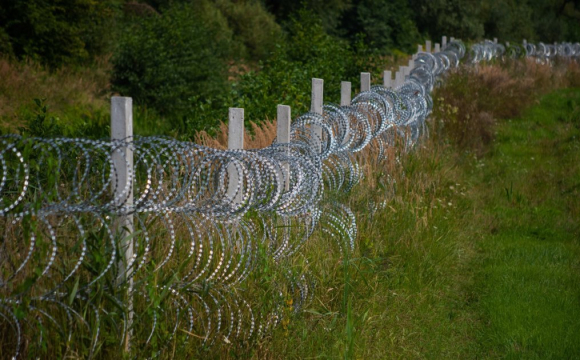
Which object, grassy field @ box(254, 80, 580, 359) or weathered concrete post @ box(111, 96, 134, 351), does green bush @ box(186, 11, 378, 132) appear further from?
weathered concrete post @ box(111, 96, 134, 351)

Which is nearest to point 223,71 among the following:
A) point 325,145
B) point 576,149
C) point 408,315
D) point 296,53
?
point 296,53

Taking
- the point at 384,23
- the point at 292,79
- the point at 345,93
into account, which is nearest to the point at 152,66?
the point at 292,79

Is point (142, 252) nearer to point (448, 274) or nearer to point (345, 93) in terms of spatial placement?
point (448, 274)

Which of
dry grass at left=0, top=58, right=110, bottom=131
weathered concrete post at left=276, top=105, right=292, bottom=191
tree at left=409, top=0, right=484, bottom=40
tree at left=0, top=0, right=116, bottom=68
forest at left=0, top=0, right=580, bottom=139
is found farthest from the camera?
tree at left=409, top=0, right=484, bottom=40

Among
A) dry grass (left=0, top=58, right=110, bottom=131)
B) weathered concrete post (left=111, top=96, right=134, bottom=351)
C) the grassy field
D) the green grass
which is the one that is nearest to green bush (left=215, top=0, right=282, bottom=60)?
dry grass (left=0, top=58, right=110, bottom=131)

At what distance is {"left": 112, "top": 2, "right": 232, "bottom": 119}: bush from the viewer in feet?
53.0

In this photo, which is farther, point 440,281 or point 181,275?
point 440,281

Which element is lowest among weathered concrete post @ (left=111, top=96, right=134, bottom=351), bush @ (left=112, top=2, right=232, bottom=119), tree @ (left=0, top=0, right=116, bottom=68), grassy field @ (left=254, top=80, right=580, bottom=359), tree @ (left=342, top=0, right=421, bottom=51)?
grassy field @ (left=254, top=80, right=580, bottom=359)

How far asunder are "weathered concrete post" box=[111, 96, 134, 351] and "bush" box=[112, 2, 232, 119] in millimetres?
12011

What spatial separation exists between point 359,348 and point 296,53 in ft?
41.0

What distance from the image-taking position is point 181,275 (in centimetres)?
425

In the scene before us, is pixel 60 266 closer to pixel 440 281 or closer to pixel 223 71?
pixel 440 281

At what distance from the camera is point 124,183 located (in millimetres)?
3885

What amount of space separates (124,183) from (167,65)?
1257 centimetres
